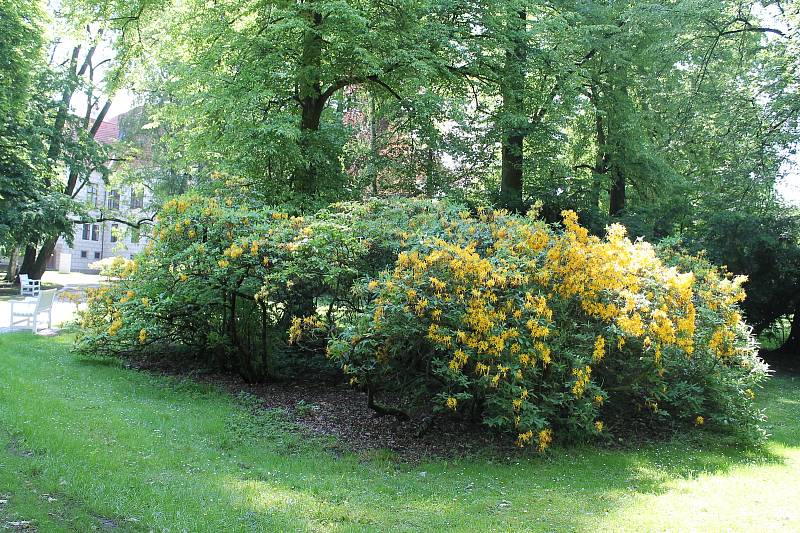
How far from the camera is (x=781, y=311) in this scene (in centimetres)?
1484

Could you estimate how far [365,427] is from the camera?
7754 mm

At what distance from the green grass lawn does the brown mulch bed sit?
28 cm

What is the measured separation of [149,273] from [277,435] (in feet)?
12.4

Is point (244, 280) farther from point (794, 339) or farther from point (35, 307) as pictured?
point (794, 339)

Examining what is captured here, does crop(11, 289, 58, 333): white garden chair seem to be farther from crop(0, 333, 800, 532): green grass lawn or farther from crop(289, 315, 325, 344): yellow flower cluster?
crop(289, 315, 325, 344): yellow flower cluster

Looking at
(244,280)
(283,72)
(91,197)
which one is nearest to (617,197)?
(283,72)

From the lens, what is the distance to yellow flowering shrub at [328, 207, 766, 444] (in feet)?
22.2

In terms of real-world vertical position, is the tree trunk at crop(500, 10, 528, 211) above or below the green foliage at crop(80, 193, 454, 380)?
above

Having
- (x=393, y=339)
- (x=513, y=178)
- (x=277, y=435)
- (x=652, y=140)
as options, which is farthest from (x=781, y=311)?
(x=277, y=435)

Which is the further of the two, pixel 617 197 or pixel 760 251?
pixel 617 197

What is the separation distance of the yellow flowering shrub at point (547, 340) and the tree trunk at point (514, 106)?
806 centimetres

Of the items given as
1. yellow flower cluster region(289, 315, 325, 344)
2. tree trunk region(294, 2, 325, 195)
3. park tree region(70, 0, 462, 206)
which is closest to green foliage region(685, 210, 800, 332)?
park tree region(70, 0, 462, 206)

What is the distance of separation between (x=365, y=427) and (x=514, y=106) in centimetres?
1024

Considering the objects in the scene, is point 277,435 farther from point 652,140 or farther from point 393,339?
point 652,140
